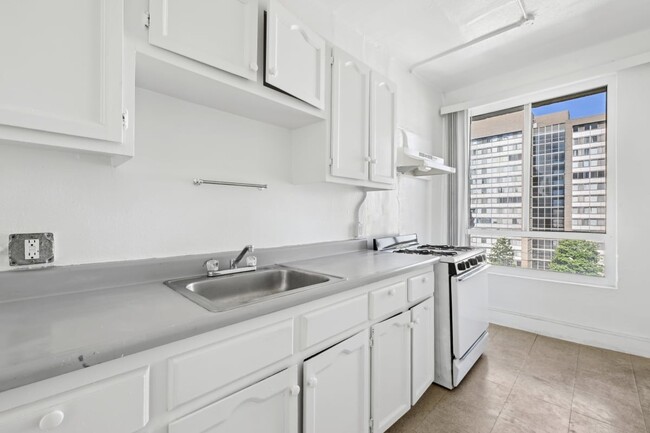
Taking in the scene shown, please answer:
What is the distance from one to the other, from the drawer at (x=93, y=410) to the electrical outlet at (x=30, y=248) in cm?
68

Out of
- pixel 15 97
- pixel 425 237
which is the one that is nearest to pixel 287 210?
pixel 15 97

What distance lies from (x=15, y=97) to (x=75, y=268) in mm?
615

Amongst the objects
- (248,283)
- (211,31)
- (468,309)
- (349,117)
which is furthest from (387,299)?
(211,31)

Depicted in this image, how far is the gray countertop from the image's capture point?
0.62 metres

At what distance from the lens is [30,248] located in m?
1.05

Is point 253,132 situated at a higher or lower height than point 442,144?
lower

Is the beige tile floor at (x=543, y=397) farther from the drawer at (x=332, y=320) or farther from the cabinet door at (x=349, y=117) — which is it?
the cabinet door at (x=349, y=117)

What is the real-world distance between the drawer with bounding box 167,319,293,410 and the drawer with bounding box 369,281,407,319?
552 mm

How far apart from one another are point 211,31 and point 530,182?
11.5ft

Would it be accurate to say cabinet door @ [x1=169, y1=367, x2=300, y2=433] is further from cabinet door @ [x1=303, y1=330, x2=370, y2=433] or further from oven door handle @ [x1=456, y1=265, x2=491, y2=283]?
oven door handle @ [x1=456, y1=265, x2=491, y2=283]

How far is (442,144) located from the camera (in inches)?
148

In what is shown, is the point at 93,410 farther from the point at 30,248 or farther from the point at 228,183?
the point at 228,183

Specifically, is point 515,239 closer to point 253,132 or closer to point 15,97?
point 253,132

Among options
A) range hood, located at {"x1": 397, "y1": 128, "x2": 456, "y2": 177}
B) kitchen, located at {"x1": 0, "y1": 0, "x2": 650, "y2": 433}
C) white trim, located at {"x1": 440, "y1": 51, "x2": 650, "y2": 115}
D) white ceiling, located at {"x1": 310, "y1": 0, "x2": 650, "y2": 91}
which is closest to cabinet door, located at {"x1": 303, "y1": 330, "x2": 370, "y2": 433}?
kitchen, located at {"x1": 0, "y1": 0, "x2": 650, "y2": 433}
